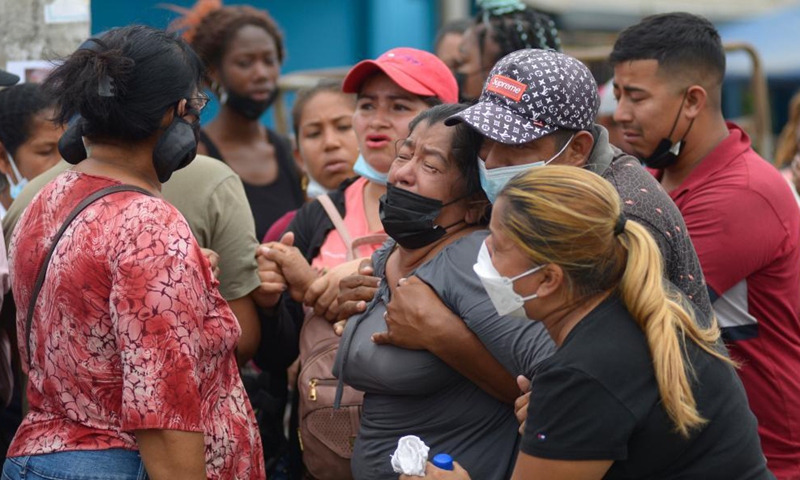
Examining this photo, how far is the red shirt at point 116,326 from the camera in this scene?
2.58m

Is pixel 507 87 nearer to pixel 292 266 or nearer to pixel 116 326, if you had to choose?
pixel 292 266

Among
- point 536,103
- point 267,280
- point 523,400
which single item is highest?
point 536,103

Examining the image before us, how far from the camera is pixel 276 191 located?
5.51 m

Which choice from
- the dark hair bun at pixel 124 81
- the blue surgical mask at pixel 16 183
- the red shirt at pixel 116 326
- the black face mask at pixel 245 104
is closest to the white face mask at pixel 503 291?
the red shirt at pixel 116 326

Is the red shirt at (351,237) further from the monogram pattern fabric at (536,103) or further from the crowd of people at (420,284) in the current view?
the monogram pattern fabric at (536,103)

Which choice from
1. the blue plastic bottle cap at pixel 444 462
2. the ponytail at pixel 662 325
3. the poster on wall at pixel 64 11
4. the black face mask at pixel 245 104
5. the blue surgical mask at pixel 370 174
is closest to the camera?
the ponytail at pixel 662 325

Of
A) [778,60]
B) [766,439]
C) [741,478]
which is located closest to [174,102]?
[741,478]

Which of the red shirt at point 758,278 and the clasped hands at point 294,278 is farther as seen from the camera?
the clasped hands at point 294,278

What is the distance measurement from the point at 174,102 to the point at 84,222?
435 millimetres

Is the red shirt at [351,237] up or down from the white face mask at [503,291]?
down

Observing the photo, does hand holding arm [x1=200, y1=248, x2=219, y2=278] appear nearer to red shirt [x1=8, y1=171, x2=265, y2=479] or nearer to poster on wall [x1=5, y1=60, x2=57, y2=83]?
red shirt [x1=8, y1=171, x2=265, y2=479]

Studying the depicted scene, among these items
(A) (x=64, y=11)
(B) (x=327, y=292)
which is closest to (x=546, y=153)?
(B) (x=327, y=292)

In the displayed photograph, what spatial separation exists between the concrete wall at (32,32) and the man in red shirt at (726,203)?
2452mm

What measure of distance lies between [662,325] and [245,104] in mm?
3881
